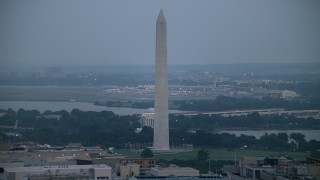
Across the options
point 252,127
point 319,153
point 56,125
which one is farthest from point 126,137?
point 319,153

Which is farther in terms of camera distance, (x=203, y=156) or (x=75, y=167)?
(x=203, y=156)

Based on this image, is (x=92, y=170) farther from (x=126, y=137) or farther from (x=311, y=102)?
(x=311, y=102)

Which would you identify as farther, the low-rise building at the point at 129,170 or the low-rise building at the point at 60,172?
the low-rise building at the point at 129,170

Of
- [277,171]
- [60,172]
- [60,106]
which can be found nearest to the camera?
[277,171]

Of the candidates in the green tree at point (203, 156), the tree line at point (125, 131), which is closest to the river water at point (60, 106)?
the tree line at point (125, 131)

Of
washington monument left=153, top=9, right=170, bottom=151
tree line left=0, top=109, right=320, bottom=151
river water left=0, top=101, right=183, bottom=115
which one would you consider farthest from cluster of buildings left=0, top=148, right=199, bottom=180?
river water left=0, top=101, right=183, bottom=115

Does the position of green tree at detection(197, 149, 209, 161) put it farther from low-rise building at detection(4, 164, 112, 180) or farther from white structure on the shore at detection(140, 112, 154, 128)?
white structure on the shore at detection(140, 112, 154, 128)

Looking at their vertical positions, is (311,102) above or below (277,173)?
above

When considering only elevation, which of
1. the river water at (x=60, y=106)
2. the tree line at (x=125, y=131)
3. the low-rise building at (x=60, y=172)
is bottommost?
the low-rise building at (x=60, y=172)

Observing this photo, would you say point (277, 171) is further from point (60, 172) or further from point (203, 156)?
point (203, 156)

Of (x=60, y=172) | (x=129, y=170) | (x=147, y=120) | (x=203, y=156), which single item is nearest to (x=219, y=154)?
(x=203, y=156)

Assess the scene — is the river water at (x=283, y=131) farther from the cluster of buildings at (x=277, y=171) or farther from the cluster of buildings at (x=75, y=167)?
the cluster of buildings at (x=277, y=171)
